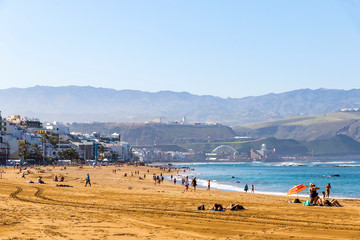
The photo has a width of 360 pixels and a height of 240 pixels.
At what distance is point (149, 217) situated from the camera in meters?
25.1

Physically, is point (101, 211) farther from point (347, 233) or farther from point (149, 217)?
point (347, 233)

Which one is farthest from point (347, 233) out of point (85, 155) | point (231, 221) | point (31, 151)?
point (85, 155)

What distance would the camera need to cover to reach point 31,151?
140 metres

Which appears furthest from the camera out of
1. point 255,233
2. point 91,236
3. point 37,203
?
point 37,203

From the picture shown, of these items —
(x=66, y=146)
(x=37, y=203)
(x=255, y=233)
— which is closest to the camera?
(x=255, y=233)

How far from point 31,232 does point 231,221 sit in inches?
368

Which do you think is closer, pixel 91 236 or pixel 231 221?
pixel 91 236

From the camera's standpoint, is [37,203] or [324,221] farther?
[37,203]

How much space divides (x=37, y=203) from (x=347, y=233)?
56.2ft

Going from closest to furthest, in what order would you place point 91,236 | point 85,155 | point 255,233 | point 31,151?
point 91,236 → point 255,233 → point 31,151 → point 85,155

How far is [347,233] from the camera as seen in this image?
2158 centimetres

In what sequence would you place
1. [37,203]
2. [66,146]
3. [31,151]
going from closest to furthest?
1. [37,203]
2. [31,151]
3. [66,146]

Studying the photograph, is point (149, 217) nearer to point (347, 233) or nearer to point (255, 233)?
point (255, 233)

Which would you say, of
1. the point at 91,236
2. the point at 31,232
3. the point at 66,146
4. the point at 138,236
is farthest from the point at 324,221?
the point at 66,146
